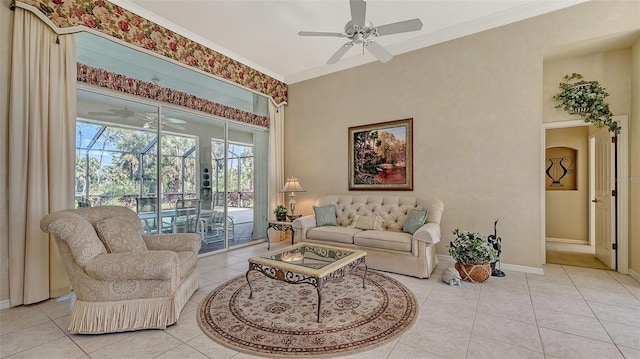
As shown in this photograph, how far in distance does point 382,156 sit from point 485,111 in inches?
64.1

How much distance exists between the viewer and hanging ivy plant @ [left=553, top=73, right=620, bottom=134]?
3.58 m

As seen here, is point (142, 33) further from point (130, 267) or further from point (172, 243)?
point (130, 267)

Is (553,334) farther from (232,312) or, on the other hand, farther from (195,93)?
(195,93)

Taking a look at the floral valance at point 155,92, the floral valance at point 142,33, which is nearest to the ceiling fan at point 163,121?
the floral valance at point 155,92

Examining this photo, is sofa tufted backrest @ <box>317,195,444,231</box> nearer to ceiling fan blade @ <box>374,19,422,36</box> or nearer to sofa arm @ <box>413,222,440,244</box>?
sofa arm @ <box>413,222,440,244</box>

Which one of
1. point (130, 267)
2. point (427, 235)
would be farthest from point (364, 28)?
point (130, 267)

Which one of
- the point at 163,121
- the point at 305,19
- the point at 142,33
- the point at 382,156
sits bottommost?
the point at 382,156

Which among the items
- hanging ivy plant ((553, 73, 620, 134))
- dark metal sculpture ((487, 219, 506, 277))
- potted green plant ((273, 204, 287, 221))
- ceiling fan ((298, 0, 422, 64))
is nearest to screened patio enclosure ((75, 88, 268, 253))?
potted green plant ((273, 204, 287, 221))

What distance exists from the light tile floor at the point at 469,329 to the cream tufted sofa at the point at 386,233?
1.39 feet

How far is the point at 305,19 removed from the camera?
3779mm

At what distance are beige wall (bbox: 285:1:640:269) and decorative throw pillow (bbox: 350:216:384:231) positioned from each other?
753mm

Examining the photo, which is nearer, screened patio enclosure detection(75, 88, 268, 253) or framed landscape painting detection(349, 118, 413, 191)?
screened patio enclosure detection(75, 88, 268, 253)

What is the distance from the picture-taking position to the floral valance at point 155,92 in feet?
10.6

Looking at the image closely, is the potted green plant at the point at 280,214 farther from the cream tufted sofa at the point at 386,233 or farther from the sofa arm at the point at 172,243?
the sofa arm at the point at 172,243
